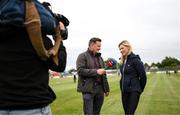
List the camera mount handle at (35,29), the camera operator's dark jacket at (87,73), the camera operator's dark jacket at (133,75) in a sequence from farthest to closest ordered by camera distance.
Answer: the camera operator's dark jacket at (133,75) → the camera operator's dark jacket at (87,73) → the camera mount handle at (35,29)

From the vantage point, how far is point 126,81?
33.3 ft

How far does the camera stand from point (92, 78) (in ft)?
33.3

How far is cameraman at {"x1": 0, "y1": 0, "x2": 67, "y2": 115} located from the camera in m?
3.12

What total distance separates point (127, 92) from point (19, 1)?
23.9ft

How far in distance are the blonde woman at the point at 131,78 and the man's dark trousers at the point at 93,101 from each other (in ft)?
1.72

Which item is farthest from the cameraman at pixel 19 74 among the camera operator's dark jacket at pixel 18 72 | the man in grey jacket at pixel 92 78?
the man in grey jacket at pixel 92 78

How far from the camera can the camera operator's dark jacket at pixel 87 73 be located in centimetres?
1000

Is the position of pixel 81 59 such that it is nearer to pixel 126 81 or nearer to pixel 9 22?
pixel 126 81

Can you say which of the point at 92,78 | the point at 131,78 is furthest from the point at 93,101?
the point at 131,78

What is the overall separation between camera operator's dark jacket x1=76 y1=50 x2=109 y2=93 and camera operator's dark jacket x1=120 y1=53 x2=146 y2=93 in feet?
1.55

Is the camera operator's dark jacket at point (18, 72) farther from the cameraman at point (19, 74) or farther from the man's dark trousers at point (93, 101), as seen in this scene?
the man's dark trousers at point (93, 101)

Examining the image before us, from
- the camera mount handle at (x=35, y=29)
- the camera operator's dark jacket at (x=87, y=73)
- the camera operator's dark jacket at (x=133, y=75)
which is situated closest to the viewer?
the camera mount handle at (x=35, y=29)

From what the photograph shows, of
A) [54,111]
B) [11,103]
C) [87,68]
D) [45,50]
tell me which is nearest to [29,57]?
[45,50]

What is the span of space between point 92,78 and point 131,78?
0.84 meters
